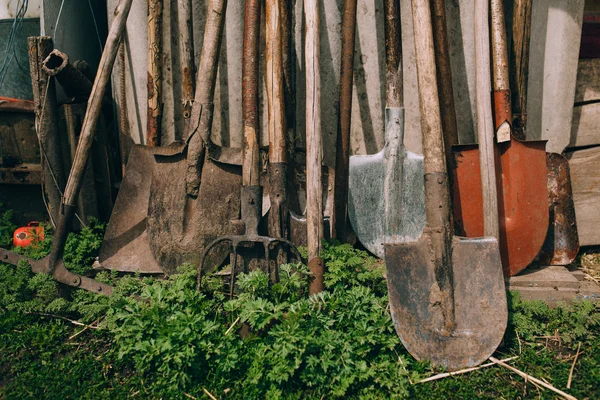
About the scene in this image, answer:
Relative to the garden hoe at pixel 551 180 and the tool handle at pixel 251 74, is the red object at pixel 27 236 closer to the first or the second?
the tool handle at pixel 251 74

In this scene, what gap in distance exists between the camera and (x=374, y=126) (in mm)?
3570

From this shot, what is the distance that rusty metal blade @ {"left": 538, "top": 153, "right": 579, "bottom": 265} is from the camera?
304cm

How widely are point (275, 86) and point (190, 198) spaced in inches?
34.1

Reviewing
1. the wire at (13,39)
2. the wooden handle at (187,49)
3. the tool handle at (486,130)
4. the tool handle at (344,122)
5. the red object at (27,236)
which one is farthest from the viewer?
the wire at (13,39)

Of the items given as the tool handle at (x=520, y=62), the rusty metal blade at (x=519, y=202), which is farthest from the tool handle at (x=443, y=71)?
the tool handle at (x=520, y=62)

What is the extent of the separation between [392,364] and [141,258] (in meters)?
1.68

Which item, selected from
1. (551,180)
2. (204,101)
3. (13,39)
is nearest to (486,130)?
(551,180)

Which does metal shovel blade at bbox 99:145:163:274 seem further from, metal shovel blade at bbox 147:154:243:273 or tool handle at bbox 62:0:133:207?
tool handle at bbox 62:0:133:207

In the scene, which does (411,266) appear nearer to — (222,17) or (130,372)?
(130,372)

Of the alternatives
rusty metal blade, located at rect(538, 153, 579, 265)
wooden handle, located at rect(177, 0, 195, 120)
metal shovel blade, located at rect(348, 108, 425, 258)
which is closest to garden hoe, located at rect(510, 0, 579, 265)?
rusty metal blade, located at rect(538, 153, 579, 265)

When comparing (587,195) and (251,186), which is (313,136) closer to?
(251,186)

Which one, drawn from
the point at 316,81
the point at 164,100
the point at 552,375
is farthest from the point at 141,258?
the point at 552,375

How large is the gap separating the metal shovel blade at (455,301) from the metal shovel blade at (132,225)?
4.74 ft

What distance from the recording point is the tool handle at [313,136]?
2744 mm
